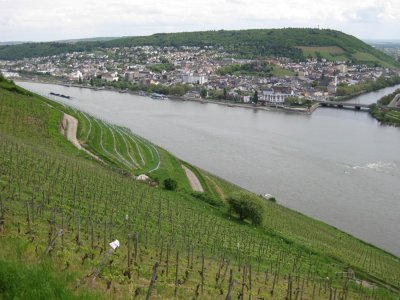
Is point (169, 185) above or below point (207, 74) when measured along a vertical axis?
below

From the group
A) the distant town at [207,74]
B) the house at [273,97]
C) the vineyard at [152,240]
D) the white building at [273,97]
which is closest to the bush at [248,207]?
the vineyard at [152,240]

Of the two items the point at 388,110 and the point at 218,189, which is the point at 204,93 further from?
the point at 218,189

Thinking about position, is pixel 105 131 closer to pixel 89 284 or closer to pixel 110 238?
pixel 110 238

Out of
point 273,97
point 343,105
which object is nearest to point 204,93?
point 273,97

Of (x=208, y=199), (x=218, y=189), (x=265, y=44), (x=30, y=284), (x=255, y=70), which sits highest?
(x=265, y=44)

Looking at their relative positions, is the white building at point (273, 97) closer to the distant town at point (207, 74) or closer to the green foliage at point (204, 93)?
the distant town at point (207, 74)

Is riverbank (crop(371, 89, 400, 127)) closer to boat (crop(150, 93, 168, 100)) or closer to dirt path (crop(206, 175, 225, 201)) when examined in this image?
boat (crop(150, 93, 168, 100))
